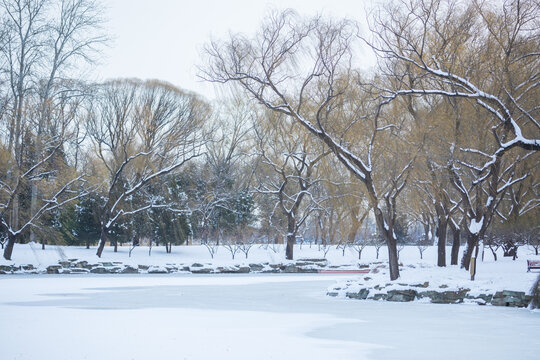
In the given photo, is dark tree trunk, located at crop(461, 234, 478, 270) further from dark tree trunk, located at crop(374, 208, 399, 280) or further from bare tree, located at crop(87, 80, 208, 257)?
bare tree, located at crop(87, 80, 208, 257)

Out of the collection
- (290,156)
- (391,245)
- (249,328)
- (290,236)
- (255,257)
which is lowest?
(249,328)

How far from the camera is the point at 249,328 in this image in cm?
1095

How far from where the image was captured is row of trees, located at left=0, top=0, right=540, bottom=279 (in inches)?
743

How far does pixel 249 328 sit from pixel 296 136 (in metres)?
25.3

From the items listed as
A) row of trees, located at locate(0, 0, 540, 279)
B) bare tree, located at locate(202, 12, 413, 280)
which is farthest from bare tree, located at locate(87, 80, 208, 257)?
bare tree, located at locate(202, 12, 413, 280)

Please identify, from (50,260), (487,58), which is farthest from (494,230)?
(50,260)

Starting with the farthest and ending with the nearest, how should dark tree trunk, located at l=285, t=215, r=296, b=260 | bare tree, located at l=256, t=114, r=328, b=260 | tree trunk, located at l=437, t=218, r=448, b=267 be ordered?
dark tree trunk, located at l=285, t=215, r=296, b=260 < bare tree, located at l=256, t=114, r=328, b=260 < tree trunk, located at l=437, t=218, r=448, b=267

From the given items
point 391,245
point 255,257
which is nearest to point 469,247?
point 391,245

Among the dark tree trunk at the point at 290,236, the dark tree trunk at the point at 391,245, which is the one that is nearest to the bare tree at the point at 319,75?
the dark tree trunk at the point at 391,245

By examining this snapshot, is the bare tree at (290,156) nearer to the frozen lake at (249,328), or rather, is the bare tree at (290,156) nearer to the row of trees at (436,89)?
the row of trees at (436,89)

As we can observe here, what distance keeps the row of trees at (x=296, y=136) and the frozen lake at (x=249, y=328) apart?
15.3ft

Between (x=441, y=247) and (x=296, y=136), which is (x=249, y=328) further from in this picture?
(x=296, y=136)

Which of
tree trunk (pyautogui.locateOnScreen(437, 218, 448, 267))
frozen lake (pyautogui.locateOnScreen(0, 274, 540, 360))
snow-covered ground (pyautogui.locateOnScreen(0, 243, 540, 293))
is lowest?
frozen lake (pyautogui.locateOnScreen(0, 274, 540, 360))

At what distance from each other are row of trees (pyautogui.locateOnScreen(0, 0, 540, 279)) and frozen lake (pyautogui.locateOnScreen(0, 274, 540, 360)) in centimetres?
465
